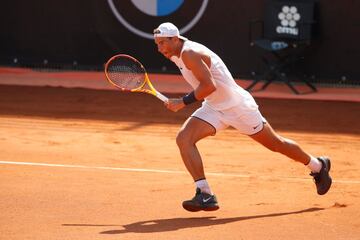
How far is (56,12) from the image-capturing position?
1593cm

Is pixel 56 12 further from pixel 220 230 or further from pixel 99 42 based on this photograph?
pixel 220 230

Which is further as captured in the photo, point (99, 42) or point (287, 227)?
point (99, 42)

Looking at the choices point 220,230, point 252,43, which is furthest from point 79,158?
point 252,43

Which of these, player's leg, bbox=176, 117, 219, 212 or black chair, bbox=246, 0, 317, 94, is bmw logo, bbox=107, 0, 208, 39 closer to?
black chair, bbox=246, 0, 317, 94

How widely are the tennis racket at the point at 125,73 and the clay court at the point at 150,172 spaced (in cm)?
100

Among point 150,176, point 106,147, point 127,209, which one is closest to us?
point 127,209

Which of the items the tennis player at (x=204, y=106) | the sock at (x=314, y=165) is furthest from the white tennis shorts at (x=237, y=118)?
the sock at (x=314, y=165)

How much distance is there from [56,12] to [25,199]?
28.2ft

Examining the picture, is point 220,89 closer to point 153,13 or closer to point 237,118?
point 237,118

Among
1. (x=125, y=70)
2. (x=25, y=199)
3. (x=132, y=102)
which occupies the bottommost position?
(x=132, y=102)

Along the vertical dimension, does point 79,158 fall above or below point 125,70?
below

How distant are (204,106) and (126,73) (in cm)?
90

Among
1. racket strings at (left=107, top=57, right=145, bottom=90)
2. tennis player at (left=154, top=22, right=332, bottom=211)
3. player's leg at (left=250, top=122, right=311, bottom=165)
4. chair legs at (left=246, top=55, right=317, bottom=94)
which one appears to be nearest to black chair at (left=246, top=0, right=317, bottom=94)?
chair legs at (left=246, top=55, right=317, bottom=94)

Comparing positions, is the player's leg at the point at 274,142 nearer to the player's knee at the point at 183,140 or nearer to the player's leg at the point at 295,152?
the player's leg at the point at 295,152
